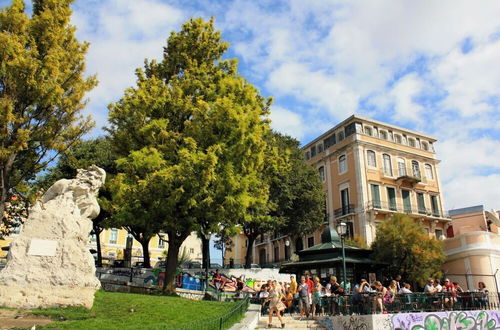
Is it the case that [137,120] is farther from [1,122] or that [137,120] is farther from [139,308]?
[139,308]

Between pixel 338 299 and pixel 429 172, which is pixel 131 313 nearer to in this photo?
pixel 338 299

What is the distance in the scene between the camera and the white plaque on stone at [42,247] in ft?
29.3

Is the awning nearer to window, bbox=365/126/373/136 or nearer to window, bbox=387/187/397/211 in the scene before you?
window, bbox=387/187/397/211

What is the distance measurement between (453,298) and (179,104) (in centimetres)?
1193

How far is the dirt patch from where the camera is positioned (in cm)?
Answer: 723

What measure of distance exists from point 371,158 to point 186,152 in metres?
28.5

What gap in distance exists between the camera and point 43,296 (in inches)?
338

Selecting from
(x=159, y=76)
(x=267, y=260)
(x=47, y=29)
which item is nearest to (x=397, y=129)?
(x=267, y=260)

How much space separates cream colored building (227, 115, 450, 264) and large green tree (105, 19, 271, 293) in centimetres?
2248

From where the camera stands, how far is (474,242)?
24.3 m

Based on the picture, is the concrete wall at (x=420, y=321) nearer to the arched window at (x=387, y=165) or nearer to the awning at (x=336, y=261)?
the awning at (x=336, y=261)


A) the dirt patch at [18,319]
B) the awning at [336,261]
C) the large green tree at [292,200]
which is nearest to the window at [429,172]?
the large green tree at [292,200]

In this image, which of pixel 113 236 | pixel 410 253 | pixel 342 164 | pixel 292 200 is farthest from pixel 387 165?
pixel 113 236

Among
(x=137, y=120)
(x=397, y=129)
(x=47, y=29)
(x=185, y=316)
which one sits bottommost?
(x=185, y=316)
